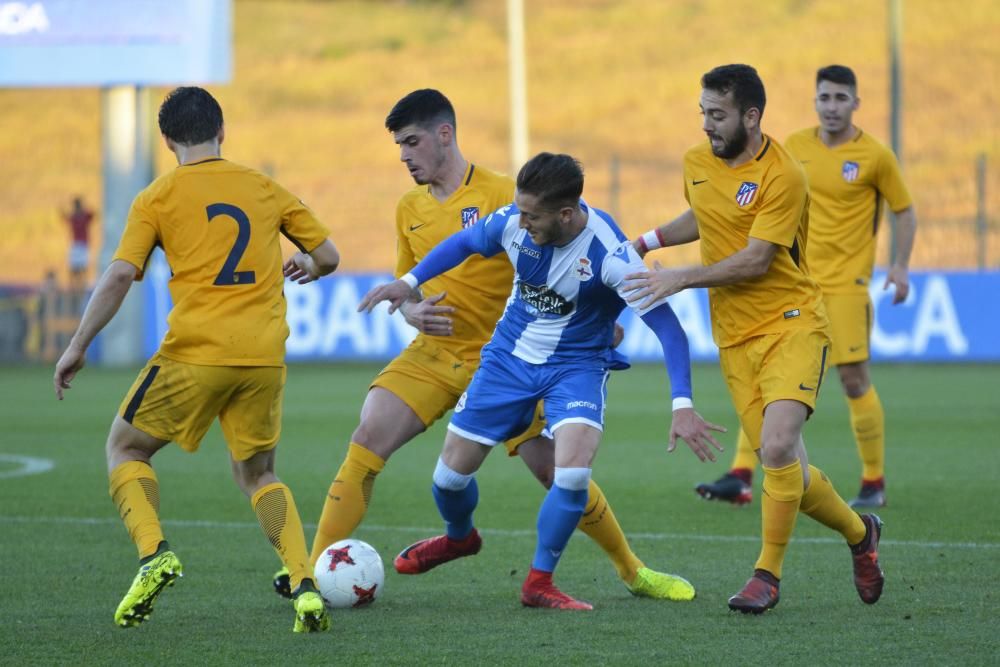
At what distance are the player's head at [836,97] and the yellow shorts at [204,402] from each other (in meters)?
4.18

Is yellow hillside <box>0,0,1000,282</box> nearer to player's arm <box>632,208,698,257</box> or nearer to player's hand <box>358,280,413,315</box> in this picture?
player's arm <box>632,208,698,257</box>

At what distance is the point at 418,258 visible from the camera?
23.0 ft

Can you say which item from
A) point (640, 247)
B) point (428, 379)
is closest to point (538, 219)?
point (640, 247)

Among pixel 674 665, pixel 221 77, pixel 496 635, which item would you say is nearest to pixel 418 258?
pixel 496 635

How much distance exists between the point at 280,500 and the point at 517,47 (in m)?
20.8

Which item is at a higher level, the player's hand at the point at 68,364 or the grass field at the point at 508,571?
the player's hand at the point at 68,364

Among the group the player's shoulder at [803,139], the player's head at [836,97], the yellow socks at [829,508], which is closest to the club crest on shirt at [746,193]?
the yellow socks at [829,508]

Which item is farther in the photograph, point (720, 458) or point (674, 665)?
point (720, 458)

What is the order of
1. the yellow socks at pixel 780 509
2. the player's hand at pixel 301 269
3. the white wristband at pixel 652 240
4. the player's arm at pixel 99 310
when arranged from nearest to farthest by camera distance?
the player's arm at pixel 99 310 < the yellow socks at pixel 780 509 < the player's hand at pixel 301 269 < the white wristband at pixel 652 240

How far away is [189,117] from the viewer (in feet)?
Answer: 18.8

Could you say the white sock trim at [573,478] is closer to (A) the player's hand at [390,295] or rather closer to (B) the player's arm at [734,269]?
(B) the player's arm at [734,269]

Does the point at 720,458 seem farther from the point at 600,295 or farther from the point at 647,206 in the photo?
the point at 647,206

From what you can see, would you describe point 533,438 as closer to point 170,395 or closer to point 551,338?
point 551,338

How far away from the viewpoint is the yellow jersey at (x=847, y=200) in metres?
8.98
